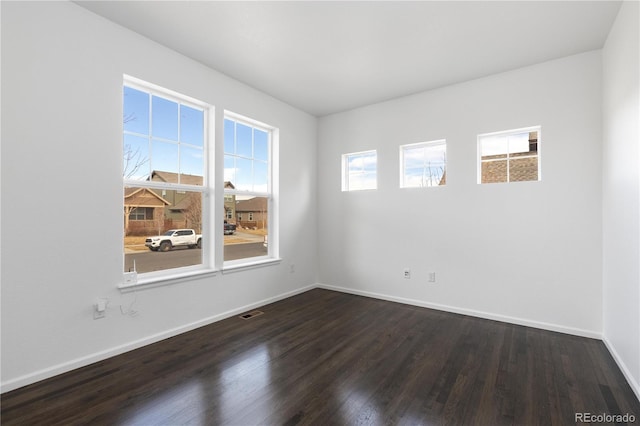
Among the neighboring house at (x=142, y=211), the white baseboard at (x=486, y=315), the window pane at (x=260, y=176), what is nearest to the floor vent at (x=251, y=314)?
the neighboring house at (x=142, y=211)

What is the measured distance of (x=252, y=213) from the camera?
415cm

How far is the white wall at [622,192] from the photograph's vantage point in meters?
2.08

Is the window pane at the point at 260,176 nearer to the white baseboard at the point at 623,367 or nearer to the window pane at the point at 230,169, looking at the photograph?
the window pane at the point at 230,169

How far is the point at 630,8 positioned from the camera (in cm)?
217

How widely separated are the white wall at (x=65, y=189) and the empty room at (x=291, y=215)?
0.05 feet

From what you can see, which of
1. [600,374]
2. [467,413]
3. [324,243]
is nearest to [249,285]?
[324,243]

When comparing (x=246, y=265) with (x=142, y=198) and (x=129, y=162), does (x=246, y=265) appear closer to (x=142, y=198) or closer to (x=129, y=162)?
(x=142, y=198)

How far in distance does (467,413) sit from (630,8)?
3.16 m

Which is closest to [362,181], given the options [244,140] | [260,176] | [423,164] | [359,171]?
[359,171]

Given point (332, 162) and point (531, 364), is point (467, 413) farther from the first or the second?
point (332, 162)

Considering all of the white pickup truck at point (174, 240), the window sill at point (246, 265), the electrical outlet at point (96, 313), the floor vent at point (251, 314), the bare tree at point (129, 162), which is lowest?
the floor vent at point (251, 314)

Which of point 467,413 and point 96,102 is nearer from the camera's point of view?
point 467,413

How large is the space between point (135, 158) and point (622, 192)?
4356 millimetres

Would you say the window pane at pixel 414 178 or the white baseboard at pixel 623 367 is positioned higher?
the window pane at pixel 414 178
